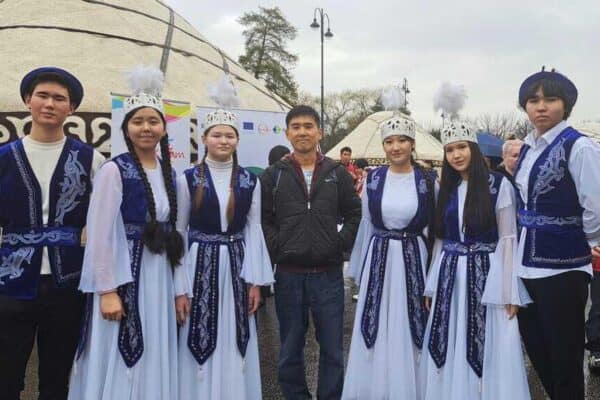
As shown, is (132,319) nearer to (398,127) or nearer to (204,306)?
(204,306)

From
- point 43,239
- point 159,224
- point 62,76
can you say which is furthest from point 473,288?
point 62,76

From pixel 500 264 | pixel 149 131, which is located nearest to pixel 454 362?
pixel 500 264

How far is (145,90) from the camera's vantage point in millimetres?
2900

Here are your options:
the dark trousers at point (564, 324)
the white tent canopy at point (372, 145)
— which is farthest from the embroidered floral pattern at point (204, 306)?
the white tent canopy at point (372, 145)

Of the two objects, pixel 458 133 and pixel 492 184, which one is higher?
pixel 458 133

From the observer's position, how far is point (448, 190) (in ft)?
10.2

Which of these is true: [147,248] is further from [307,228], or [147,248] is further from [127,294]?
[307,228]

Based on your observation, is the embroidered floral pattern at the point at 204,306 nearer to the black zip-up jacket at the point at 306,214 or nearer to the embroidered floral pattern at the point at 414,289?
the black zip-up jacket at the point at 306,214

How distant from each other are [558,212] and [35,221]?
227 centimetres

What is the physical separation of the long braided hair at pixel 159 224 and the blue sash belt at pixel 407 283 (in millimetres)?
1109

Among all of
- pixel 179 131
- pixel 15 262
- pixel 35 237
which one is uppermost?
pixel 179 131

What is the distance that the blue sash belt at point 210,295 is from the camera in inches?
115

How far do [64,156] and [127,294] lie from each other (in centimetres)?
66

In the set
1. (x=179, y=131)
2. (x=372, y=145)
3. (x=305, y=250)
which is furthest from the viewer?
(x=372, y=145)
